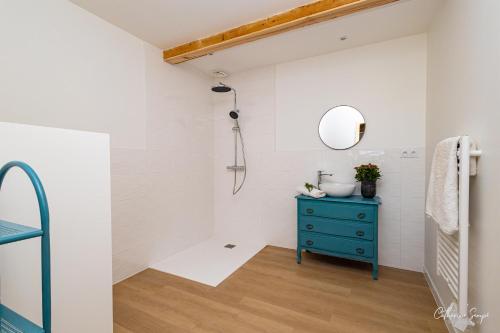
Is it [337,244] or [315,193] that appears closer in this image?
[337,244]

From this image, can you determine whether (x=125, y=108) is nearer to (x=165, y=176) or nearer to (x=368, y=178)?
(x=165, y=176)

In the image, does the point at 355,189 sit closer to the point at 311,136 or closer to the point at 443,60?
the point at 311,136

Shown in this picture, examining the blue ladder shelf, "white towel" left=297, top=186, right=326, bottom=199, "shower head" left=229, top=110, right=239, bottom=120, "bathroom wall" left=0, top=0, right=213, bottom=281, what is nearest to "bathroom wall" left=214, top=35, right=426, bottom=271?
"shower head" left=229, top=110, right=239, bottom=120

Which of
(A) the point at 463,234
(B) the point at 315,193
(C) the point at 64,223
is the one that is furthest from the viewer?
(B) the point at 315,193

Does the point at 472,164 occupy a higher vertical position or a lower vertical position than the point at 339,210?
higher

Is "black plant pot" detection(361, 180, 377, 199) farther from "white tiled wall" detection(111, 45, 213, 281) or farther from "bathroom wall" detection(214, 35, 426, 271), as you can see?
"white tiled wall" detection(111, 45, 213, 281)

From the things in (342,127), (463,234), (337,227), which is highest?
(342,127)

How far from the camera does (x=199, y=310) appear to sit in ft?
5.84

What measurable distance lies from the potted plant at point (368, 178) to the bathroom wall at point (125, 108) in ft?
6.49

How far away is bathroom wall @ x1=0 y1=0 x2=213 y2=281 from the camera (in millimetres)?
1623

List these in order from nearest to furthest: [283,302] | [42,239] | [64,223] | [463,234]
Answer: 1. [42,239]
2. [64,223]
3. [463,234]
4. [283,302]

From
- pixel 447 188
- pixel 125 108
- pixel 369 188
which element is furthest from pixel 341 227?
pixel 125 108

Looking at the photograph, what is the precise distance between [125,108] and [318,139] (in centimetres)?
207

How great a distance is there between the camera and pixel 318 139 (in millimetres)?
2791
